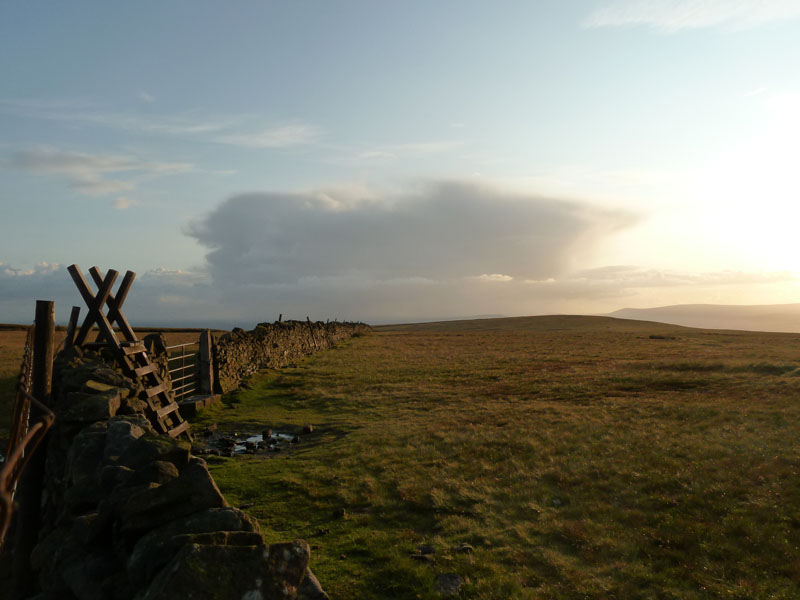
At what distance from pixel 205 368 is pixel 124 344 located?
24.3 feet

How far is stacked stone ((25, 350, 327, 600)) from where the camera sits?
4562 mm

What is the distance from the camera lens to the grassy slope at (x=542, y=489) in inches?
289

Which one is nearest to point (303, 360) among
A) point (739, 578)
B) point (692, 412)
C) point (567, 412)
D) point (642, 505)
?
point (567, 412)

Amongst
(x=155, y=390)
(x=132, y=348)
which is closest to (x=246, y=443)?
(x=155, y=390)

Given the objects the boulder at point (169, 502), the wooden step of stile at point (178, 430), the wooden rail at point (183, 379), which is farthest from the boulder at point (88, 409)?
the wooden rail at point (183, 379)

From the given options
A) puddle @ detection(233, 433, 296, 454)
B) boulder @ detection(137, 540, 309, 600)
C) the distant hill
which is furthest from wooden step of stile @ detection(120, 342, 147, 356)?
the distant hill

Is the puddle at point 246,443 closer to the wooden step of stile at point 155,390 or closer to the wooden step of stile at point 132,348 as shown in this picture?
the wooden step of stile at point 155,390

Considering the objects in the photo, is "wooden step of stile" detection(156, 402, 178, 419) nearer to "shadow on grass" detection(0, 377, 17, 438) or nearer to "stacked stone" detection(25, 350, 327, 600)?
"stacked stone" detection(25, 350, 327, 600)

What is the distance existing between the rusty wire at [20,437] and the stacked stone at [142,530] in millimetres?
736

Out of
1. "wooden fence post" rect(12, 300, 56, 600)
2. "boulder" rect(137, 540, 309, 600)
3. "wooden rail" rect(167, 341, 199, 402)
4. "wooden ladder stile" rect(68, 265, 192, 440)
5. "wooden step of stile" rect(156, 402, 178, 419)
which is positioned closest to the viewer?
"boulder" rect(137, 540, 309, 600)

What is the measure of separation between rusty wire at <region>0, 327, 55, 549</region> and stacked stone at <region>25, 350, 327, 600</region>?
74 centimetres

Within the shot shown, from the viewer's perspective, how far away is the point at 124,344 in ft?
42.7

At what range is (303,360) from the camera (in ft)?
123

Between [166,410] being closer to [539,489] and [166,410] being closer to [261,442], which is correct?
[261,442]
